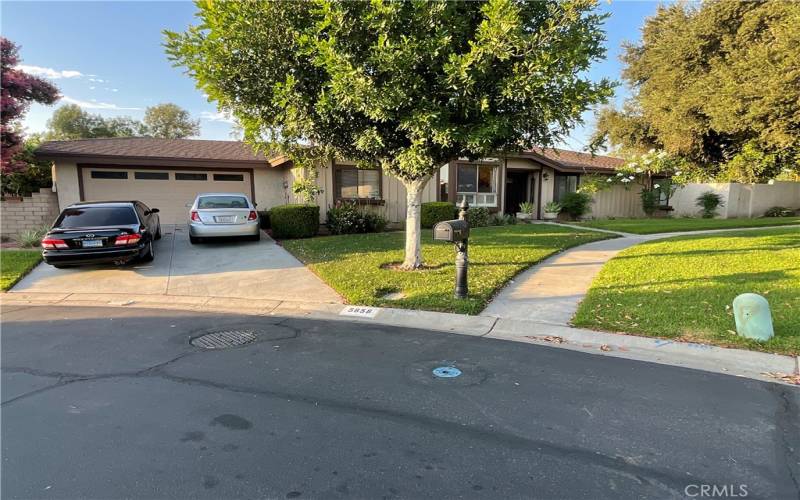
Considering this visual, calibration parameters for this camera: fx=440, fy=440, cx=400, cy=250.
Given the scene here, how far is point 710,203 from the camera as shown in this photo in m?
21.4

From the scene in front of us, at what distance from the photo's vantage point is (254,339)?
550 centimetres

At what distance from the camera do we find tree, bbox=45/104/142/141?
41.5 metres

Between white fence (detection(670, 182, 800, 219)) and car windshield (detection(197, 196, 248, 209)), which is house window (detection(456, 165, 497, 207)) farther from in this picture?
white fence (detection(670, 182, 800, 219))

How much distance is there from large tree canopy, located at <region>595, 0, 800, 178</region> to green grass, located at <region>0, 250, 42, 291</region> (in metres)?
16.5

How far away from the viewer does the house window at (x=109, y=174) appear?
1596cm

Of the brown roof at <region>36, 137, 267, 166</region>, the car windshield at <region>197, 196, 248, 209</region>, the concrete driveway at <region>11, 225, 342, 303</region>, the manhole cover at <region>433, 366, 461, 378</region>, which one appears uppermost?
the brown roof at <region>36, 137, 267, 166</region>

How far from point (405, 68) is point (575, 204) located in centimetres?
1648

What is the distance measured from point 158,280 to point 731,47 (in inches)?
953

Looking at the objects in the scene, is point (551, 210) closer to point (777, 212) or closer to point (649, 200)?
point (649, 200)

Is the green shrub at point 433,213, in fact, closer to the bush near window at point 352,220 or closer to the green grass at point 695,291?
the bush near window at point 352,220

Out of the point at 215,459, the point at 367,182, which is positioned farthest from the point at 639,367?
the point at 367,182

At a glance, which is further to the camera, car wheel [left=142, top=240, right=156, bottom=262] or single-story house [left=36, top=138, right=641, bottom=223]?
single-story house [left=36, top=138, right=641, bottom=223]

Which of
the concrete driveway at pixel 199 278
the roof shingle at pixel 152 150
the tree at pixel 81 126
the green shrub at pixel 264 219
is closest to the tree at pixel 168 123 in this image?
the tree at pixel 81 126

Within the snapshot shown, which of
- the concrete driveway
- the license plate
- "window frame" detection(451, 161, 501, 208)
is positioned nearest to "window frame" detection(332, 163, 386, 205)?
"window frame" detection(451, 161, 501, 208)
